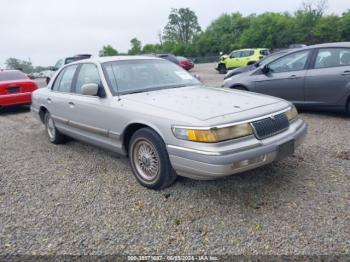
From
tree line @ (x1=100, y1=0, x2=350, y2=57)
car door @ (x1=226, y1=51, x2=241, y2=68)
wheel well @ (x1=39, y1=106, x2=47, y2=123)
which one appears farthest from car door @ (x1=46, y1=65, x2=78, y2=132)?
tree line @ (x1=100, y1=0, x2=350, y2=57)

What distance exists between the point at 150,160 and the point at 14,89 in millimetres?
7560

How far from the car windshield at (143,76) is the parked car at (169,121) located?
0.01m

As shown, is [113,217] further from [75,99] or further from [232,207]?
[75,99]

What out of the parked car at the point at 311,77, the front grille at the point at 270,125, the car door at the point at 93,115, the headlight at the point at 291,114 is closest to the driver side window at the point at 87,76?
the car door at the point at 93,115

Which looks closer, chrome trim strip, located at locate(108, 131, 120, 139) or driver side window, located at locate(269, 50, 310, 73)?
chrome trim strip, located at locate(108, 131, 120, 139)

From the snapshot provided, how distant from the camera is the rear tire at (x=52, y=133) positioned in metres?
5.62

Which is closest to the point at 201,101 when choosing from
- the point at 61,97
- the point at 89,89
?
the point at 89,89

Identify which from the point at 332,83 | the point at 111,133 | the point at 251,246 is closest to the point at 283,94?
the point at 332,83

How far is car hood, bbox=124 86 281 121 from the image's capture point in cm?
323

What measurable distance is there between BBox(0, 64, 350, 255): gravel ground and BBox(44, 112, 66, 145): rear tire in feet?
3.04

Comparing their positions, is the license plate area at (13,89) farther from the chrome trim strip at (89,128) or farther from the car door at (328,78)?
the car door at (328,78)

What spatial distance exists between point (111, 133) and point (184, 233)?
1.71 m

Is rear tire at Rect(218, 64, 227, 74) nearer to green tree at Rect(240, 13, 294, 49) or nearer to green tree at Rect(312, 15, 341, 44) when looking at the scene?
green tree at Rect(312, 15, 341, 44)

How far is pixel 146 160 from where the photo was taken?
364 cm
